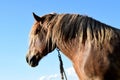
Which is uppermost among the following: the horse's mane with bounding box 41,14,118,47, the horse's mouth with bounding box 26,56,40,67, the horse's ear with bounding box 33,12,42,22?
the horse's ear with bounding box 33,12,42,22

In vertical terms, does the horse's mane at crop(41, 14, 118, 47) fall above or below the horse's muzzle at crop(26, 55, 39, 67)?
above

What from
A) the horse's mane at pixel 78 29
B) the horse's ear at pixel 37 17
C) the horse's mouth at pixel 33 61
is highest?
the horse's ear at pixel 37 17

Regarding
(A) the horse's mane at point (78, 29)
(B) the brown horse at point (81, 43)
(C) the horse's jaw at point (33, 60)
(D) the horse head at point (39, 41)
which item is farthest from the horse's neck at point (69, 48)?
(C) the horse's jaw at point (33, 60)

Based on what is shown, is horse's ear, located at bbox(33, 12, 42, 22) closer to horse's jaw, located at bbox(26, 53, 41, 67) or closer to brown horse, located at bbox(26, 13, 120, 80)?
brown horse, located at bbox(26, 13, 120, 80)

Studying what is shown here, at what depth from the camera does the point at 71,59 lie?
9.07 metres

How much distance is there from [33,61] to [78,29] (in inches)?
67.0

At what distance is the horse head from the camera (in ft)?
31.6

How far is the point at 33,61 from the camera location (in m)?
10.0

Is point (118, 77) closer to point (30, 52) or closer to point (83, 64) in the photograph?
point (83, 64)

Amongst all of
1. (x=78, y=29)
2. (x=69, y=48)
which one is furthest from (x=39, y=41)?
(x=78, y=29)

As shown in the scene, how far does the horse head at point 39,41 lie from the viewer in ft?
31.6

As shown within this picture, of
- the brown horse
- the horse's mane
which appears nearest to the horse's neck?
the brown horse

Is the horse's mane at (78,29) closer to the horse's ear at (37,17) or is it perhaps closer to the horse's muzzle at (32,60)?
the horse's ear at (37,17)

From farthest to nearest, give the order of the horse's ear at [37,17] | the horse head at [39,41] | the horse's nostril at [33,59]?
the horse's nostril at [33,59] < the horse's ear at [37,17] < the horse head at [39,41]
